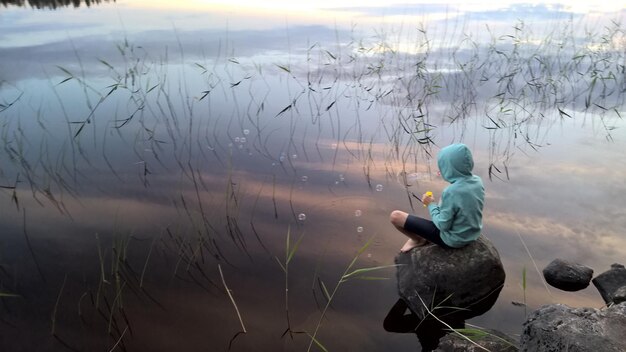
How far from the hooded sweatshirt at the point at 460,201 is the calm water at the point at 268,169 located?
63 cm

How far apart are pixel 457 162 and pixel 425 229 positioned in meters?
0.65

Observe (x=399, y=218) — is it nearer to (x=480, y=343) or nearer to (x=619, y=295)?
(x=480, y=343)

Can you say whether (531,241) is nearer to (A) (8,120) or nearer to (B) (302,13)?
(A) (8,120)

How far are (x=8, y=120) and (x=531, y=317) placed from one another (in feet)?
22.8

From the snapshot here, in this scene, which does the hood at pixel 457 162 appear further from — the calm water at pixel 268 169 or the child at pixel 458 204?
the calm water at pixel 268 169

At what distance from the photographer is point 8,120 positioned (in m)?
6.46

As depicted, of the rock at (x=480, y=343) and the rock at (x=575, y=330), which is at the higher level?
the rock at (x=575, y=330)

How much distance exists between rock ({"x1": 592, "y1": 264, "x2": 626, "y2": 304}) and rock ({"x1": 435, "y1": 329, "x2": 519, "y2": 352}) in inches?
44.1

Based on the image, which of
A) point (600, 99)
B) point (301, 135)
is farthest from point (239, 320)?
point (600, 99)

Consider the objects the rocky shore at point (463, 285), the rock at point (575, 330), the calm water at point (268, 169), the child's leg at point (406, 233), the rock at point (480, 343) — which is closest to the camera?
the rock at point (575, 330)

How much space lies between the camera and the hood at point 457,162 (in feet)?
12.1

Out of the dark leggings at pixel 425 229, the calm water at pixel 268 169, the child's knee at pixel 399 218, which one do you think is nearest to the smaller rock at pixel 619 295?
the calm water at pixel 268 169

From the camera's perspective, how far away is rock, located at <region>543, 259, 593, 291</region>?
12.8 feet

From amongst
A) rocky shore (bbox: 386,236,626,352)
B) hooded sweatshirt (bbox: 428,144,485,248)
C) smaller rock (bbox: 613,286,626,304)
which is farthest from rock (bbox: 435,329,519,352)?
smaller rock (bbox: 613,286,626,304)
